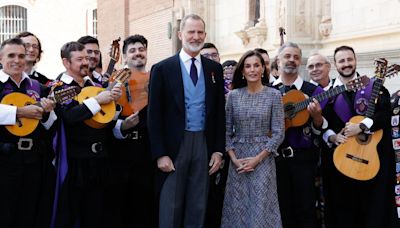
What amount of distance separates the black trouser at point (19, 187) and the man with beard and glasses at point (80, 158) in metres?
0.21

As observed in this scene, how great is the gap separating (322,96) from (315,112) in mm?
176

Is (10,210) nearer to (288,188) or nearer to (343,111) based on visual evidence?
(288,188)

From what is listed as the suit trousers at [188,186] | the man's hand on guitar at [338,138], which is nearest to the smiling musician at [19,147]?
the suit trousers at [188,186]

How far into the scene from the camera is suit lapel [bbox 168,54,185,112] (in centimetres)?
489

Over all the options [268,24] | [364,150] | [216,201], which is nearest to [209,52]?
[216,201]

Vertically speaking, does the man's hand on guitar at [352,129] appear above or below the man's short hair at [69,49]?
below

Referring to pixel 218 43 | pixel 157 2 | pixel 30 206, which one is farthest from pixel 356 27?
pixel 157 2

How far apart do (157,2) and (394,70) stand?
43.9ft

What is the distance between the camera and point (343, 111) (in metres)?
5.64

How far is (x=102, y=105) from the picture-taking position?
519cm

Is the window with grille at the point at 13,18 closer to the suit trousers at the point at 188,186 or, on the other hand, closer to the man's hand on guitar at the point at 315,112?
the man's hand on guitar at the point at 315,112

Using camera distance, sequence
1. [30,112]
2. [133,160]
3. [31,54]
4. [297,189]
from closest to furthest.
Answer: [30,112], [297,189], [133,160], [31,54]

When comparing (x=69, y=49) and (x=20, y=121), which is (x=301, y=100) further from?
(x=20, y=121)

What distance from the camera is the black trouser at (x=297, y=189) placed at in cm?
555
